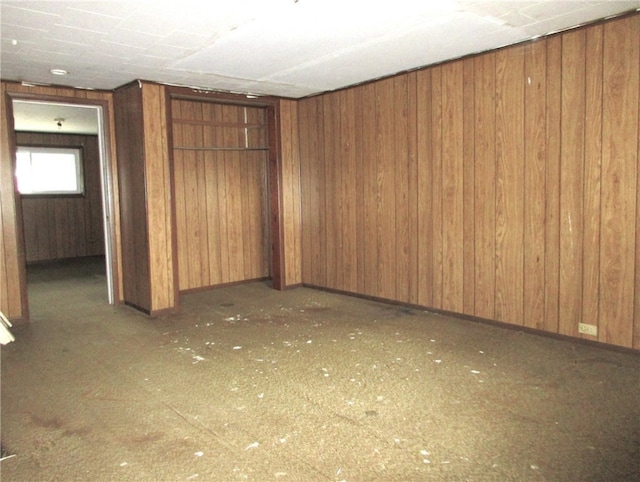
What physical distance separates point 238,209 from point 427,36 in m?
3.55

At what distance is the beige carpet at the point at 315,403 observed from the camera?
7.15ft

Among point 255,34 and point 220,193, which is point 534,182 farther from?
point 220,193

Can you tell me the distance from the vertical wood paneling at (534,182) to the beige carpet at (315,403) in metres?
0.31

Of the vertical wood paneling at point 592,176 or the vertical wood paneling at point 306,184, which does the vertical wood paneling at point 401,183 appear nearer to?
the vertical wood paneling at point 306,184

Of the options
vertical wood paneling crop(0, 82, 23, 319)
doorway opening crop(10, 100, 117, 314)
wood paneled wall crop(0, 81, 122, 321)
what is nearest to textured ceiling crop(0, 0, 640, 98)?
wood paneled wall crop(0, 81, 122, 321)

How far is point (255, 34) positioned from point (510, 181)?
2.34 metres

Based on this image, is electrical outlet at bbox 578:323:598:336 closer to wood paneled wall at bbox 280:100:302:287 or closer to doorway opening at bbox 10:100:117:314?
wood paneled wall at bbox 280:100:302:287

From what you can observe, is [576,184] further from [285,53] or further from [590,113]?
[285,53]

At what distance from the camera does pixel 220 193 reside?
6289 millimetres

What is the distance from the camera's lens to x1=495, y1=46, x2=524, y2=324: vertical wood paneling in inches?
156

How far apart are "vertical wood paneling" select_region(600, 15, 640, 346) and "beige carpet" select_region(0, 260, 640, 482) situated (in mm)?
340

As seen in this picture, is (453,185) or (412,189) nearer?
(453,185)

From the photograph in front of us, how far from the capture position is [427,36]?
3650 mm

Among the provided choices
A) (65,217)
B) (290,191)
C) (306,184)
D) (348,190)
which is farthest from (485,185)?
(65,217)
